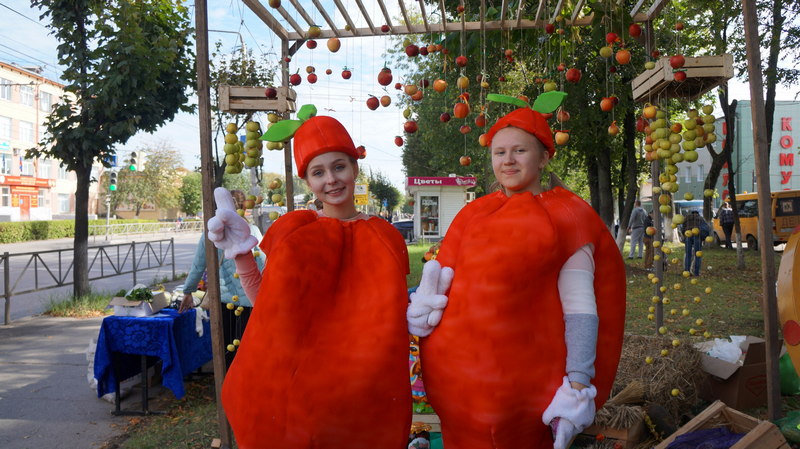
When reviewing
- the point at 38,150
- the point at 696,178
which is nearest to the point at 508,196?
the point at 38,150

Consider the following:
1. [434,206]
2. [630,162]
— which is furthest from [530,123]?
[434,206]

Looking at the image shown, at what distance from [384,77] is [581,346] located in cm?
192

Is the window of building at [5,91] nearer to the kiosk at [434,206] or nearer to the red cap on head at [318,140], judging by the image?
the kiosk at [434,206]

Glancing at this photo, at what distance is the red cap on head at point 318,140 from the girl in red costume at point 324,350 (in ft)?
0.85

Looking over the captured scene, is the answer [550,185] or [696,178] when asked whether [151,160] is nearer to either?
[696,178]

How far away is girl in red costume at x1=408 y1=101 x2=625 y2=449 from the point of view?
1783mm

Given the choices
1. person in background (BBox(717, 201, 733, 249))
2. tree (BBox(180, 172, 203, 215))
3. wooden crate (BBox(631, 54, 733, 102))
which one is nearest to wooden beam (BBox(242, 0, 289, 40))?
wooden crate (BBox(631, 54, 733, 102))

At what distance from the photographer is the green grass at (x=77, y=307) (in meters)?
8.34

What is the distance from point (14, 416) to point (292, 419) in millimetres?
3851

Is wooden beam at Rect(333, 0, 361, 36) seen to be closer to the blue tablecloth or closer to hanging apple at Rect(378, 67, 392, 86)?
hanging apple at Rect(378, 67, 392, 86)

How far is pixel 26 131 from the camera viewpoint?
34.4 m

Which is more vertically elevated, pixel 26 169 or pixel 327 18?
pixel 26 169

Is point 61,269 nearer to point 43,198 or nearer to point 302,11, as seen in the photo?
point 302,11

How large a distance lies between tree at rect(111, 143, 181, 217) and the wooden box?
4139 cm
